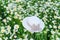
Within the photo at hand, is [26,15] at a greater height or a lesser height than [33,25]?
lesser

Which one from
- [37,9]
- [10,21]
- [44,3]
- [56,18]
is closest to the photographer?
[10,21]

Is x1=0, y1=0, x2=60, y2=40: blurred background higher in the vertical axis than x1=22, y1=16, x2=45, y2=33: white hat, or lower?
lower

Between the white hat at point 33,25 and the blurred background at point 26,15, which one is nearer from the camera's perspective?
the white hat at point 33,25

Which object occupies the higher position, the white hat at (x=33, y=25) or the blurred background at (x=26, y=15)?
the white hat at (x=33, y=25)

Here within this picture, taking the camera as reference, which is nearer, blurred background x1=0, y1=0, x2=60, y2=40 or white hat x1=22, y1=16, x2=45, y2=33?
white hat x1=22, y1=16, x2=45, y2=33

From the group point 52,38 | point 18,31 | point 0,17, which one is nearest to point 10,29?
point 18,31

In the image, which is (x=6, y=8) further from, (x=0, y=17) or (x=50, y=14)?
(x=50, y=14)

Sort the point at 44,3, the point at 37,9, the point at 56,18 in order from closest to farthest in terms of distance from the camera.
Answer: the point at 56,18, the point at 37,9, the point at 44,3

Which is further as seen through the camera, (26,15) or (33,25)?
(26,15)
